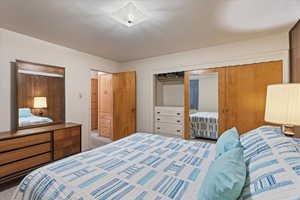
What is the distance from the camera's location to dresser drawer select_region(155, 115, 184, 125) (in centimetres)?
378

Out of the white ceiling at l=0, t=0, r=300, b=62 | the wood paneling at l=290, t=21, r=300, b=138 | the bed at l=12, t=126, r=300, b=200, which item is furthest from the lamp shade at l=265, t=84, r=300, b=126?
the wood paneling at l=290, t=21, r=300, b=138

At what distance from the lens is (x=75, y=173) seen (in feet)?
3.86

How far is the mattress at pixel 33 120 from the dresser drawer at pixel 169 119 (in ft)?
8.33

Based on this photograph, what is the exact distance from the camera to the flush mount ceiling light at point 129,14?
5.95ft

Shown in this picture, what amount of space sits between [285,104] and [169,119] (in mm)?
2789

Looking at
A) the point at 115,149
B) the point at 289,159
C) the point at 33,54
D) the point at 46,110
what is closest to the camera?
the point at 289,159

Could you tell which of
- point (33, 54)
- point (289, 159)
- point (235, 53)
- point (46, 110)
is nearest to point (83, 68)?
point (33, 54)

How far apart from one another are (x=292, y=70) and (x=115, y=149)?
10.5ft

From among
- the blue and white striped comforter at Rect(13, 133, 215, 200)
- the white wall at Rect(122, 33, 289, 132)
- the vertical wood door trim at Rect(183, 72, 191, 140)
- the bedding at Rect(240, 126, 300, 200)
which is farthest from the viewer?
the vertical wood door trim at Rect(183, 72, 191, 140)

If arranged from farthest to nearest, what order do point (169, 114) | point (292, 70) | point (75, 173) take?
point (169, 114) → point (292, 70) → point (75, 173)

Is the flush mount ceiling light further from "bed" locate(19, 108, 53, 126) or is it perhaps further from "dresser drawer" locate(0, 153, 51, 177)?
"dresser drawer" locate(0, 153, 51, 177)

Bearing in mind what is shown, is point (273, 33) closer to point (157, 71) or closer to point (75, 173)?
point (157, 71)

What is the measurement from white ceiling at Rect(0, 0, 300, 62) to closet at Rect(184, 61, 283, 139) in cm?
64

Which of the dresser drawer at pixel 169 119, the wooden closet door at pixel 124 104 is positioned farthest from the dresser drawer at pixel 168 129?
the wooden closet door at pixel 124 104
